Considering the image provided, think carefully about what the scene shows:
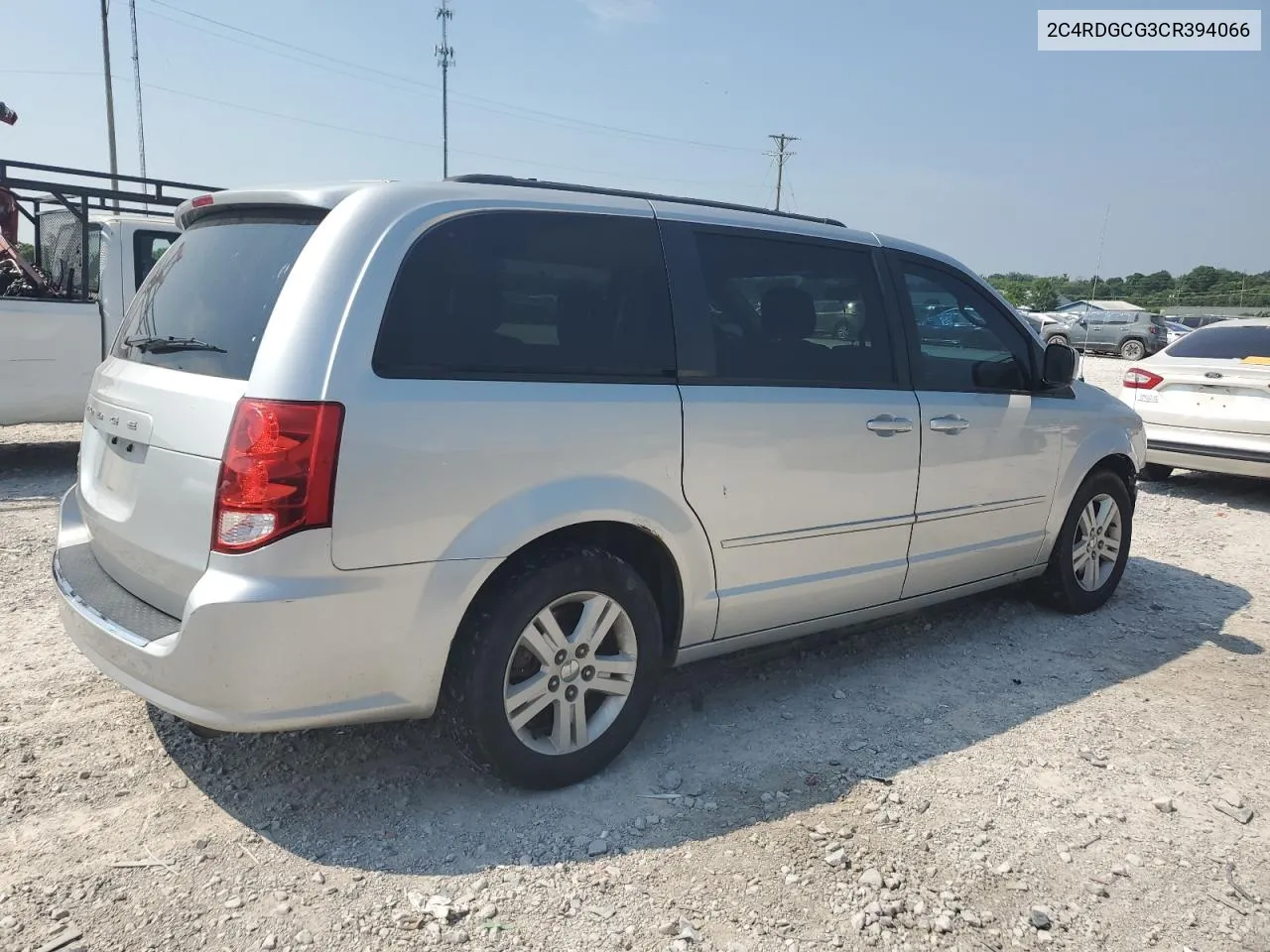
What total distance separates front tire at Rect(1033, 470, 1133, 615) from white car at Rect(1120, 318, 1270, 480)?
324 cm

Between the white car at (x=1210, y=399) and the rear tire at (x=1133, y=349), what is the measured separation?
78.7 ft

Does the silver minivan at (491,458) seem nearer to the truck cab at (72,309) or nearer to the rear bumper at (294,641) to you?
the rear bumper at (294,641)

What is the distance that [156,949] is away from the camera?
2297mm

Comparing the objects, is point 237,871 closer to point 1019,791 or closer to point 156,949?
point 156,949

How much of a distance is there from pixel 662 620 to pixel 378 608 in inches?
44.3

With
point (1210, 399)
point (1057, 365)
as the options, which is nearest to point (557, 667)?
point (1057, 365)

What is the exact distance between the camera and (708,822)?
9.71 ft

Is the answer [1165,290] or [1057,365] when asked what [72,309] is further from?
[1165,290]

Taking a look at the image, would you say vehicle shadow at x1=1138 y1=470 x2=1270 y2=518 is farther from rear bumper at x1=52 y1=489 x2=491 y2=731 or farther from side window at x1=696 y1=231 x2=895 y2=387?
rear bumper at x1=52 y1=489 x2=491 y2=731

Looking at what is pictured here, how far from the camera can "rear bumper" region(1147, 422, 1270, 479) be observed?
25.1 feet

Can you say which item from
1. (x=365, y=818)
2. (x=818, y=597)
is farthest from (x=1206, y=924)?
(x=365, y=818)

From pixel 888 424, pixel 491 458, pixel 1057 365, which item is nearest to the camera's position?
pixel 491 458

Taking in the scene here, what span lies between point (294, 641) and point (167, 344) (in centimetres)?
Answer: 109

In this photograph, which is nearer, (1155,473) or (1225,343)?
(1225,343)
